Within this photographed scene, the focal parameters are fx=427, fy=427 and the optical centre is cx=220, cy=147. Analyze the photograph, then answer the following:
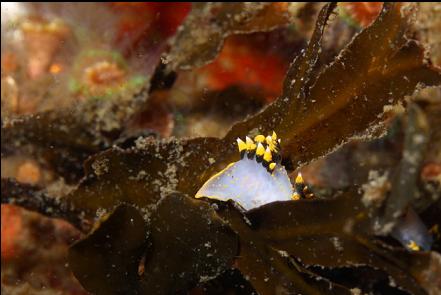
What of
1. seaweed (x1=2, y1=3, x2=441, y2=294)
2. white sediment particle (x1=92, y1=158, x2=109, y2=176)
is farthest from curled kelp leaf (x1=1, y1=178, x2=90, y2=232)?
white sediment particle (x1=92, y1=158, x2=109, y2=176)

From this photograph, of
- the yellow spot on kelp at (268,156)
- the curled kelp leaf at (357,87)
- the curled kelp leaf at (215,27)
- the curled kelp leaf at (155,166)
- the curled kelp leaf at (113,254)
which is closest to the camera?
the curled kelp leaf at (113,254)

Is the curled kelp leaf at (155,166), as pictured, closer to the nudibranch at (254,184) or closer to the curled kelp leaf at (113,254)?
the nudibranch at (254,184)

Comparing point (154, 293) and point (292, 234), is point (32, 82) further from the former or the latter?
point (292, 234)

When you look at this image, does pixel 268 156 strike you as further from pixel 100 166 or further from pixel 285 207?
pixel 100 166

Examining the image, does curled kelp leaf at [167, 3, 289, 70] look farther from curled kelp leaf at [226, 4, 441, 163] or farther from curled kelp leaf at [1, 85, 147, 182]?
curled kelp leaf at [226, 4, 441, 163]

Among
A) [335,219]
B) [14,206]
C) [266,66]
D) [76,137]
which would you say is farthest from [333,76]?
[14,206]

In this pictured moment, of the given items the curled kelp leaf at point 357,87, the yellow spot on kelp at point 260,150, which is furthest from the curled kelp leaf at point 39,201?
the curled kelp leaf at point 357,87

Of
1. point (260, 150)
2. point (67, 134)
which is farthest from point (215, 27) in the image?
point (260, 150)
